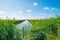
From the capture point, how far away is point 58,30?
4.28 metres

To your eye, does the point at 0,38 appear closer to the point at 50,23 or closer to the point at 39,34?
the point at 39,34

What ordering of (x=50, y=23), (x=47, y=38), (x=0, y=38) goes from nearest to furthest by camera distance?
(x=0, y=38) → (x=47, y=38) → (x=50, y=23)

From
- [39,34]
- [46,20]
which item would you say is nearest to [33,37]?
[39,34]

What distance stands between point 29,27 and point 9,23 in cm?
46

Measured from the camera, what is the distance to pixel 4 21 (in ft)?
13.2

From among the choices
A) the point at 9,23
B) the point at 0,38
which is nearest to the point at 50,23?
the point at 9,23

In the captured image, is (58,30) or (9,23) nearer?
(9,23)

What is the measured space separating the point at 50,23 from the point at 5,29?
1030 mm

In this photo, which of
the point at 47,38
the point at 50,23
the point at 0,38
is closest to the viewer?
the point at 0,38

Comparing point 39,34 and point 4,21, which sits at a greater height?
point 4,21

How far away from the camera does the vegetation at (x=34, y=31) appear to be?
3.79m

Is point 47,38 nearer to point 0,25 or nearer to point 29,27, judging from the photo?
point 29,27

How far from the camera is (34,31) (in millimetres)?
3906

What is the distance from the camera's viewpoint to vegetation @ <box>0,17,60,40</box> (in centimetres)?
379
